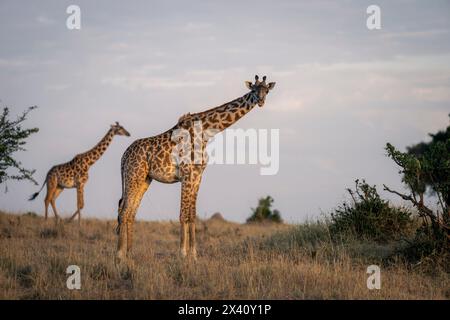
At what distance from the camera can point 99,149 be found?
76.9ft

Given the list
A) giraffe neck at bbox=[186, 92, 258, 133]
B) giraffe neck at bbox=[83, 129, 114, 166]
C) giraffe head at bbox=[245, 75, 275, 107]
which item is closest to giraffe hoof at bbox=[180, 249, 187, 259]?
giraffe neck at bbox=[186, 92, 258, 133]

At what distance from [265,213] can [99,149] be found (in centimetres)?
926

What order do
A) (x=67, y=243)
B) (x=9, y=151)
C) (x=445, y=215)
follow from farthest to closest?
1. (x=9, y=151)
2. (x=67, y=243)
3. (x=445, y=215)

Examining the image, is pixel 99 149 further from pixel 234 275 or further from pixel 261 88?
pixel 234 275

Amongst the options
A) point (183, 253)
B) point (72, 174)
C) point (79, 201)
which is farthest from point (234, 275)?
point (72, 174)

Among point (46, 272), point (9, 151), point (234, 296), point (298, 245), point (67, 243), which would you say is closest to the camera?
point (234, 296)

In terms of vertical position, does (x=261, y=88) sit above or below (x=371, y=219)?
above

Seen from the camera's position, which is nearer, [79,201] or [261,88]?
[261,88]

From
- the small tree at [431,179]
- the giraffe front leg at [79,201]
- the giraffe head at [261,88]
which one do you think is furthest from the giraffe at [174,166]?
the giraffe front leg at [79,201]

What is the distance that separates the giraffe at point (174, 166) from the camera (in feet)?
41.6
